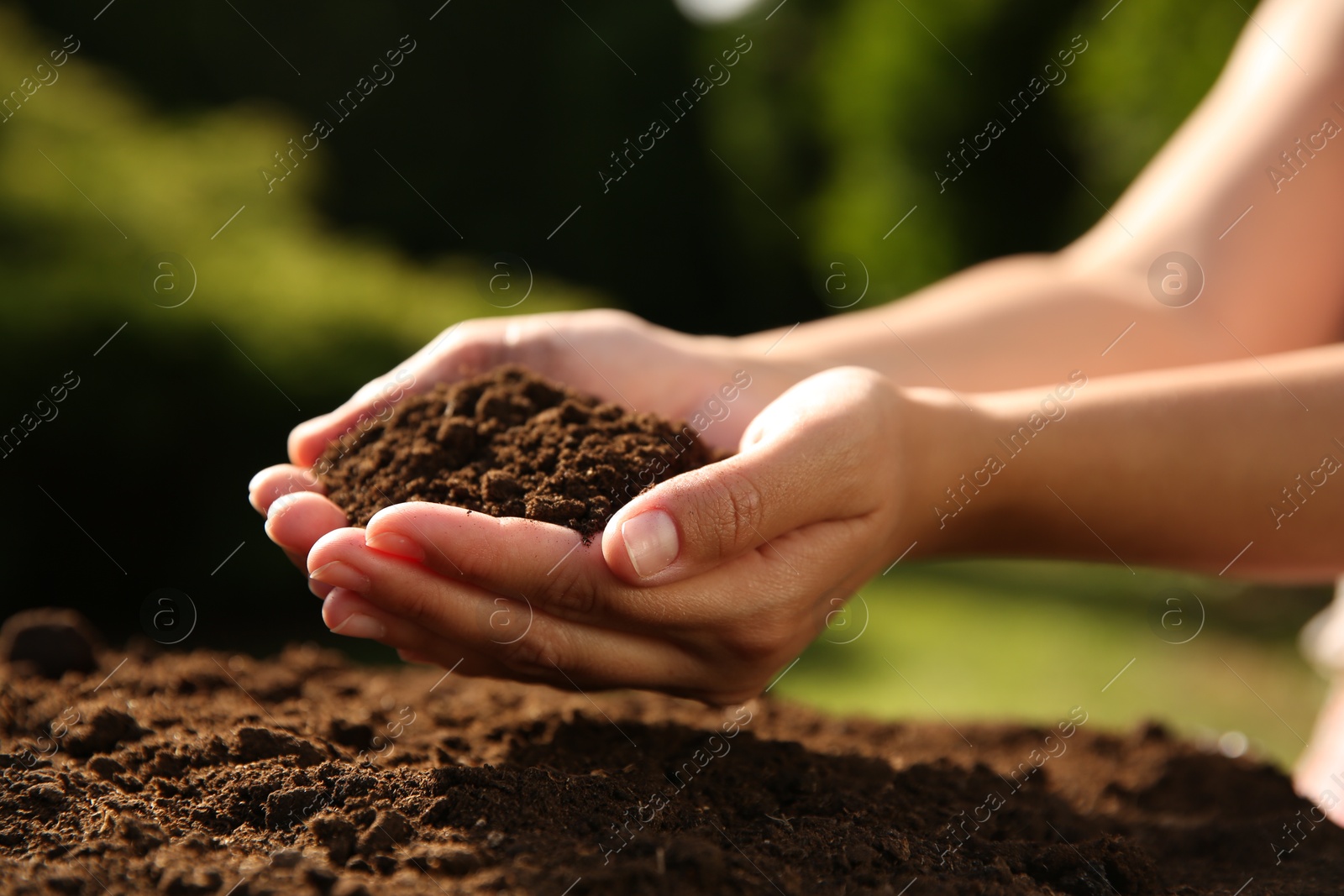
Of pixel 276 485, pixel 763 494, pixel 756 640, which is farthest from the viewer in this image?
pixel 276 485

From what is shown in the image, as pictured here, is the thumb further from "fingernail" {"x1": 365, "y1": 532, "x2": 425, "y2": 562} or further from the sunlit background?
the sunlit background

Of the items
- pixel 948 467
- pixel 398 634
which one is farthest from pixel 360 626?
pixel 948 467

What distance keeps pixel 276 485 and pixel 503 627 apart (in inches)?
27.9

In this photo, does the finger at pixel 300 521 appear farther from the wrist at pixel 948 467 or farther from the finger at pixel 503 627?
the wrist at pixel 948 467

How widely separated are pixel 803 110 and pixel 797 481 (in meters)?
12.1

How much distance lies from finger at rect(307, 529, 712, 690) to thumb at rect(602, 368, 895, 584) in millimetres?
202

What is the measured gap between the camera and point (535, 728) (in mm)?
2049

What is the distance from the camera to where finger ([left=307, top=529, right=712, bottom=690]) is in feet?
5.22

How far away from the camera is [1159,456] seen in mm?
2102

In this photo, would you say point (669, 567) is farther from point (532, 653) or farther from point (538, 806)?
point (538, 806)

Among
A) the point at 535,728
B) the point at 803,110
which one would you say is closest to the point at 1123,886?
the point at 535,728

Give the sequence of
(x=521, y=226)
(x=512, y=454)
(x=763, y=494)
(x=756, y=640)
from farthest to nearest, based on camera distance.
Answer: (x=521, y=226), (x=512, y=454), (x=756, y=640), (x=763, y=494)

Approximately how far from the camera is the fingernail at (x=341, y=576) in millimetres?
1586

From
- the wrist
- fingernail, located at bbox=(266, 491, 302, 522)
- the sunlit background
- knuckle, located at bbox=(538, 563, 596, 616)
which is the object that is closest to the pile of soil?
knuckle, located at bbox=(538, 563, 596, 616)
